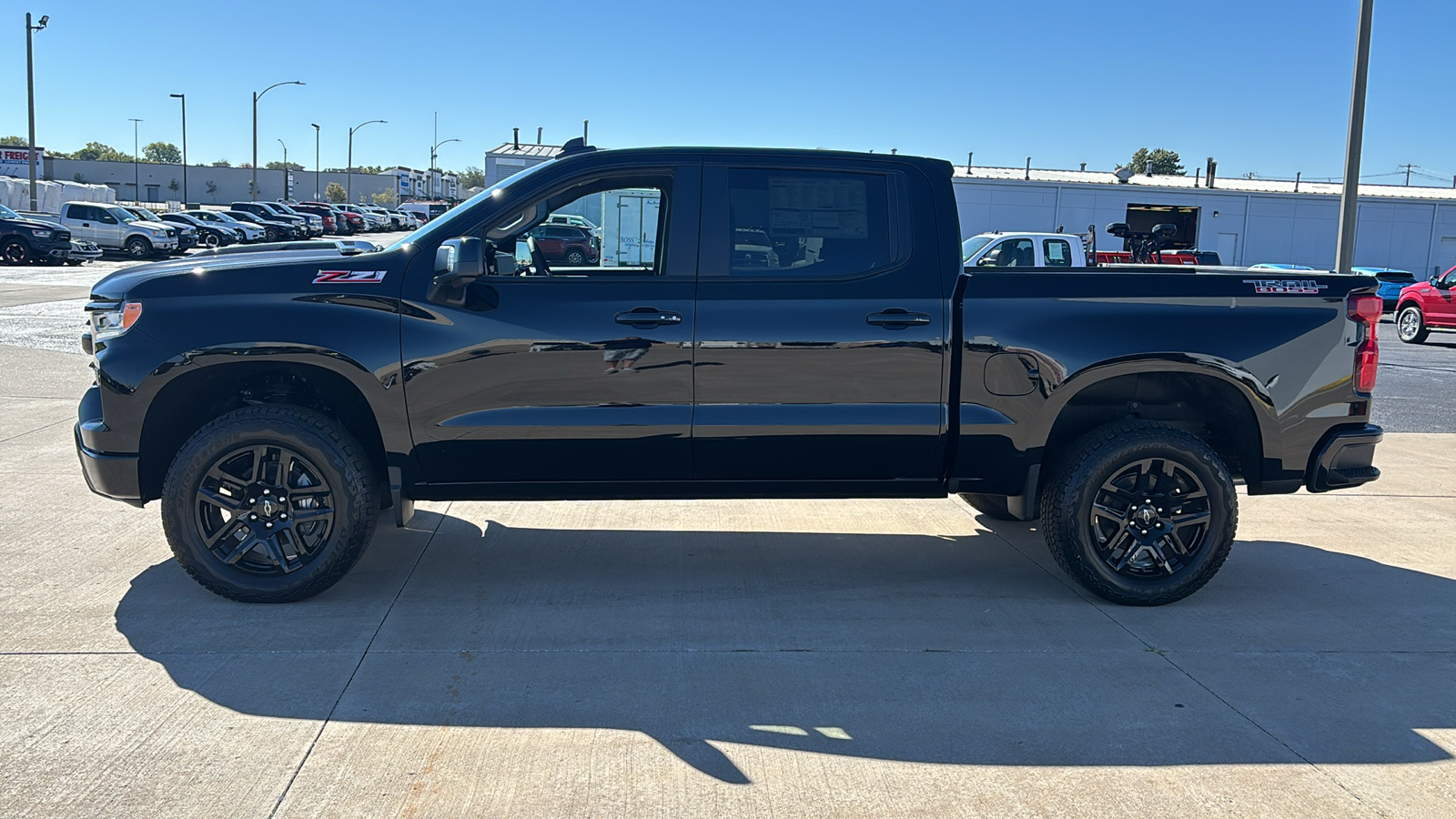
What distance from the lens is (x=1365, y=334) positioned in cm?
534

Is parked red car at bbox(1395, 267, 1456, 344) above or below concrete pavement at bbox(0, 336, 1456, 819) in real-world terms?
above

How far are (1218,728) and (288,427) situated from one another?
3.83 meters

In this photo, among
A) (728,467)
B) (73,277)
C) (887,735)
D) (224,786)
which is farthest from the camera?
(73,277)

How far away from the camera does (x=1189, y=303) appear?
5.22 metres

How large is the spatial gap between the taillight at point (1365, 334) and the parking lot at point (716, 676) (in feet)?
3.50

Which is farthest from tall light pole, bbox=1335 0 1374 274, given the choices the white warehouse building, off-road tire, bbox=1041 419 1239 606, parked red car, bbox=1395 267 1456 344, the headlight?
the white warehouse building

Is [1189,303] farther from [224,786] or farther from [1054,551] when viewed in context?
[224,786]

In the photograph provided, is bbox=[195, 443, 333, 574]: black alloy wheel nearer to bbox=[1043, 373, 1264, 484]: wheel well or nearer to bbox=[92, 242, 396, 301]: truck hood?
bbox=[92, 242, 396, 301]: truck hood

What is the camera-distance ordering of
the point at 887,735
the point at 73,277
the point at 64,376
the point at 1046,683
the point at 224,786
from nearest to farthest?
the point at 224,786 < the point at 887,735 < the point at 1046,683 < the point at 64,376 < the point at 73,277

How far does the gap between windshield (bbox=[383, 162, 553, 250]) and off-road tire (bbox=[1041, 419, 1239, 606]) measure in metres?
2.76

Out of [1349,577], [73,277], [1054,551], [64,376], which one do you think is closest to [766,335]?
[1054,551]

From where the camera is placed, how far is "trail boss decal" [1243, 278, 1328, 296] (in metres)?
5.27

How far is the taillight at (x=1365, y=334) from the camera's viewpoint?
207 inches

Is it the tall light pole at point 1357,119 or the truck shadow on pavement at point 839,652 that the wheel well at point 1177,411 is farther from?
the tall light pole at point 1357,119
